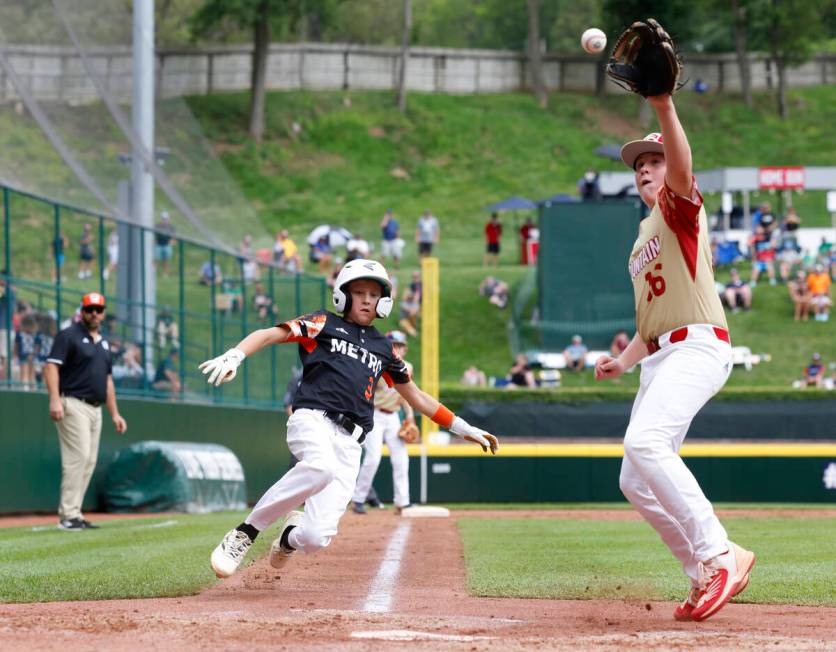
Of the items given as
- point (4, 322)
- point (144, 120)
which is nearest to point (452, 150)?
point (144, 120)

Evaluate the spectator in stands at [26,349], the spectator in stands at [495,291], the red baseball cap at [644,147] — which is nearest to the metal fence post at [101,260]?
the spectator in stands at [26,349]

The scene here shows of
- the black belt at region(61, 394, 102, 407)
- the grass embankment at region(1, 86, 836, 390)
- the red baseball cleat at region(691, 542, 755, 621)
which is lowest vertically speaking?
the red baseball cleat at region(691, 542, 755, 621)

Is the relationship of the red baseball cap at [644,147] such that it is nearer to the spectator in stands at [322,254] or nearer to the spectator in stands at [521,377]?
the spectator in stands at [521,377]

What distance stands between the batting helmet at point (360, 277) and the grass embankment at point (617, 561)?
1711 millimetres

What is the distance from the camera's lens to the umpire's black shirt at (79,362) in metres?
13.6

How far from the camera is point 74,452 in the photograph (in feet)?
44.9

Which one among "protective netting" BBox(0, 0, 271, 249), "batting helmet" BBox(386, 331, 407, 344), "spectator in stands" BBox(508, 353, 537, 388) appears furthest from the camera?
"spectator in stands" BBox(508, 353, 537, 388)

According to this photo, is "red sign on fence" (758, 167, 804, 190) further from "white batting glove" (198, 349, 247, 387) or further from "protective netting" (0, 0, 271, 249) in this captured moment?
"white batting glove" (198, 349, 247, 387)

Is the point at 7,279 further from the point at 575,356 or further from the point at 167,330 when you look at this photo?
the point at 575,356

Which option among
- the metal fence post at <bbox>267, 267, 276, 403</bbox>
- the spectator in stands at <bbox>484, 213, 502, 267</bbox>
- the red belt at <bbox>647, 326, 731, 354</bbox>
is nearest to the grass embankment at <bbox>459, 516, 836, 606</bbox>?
the red belt at <bbox>647, 326, 731, 354</bbox>

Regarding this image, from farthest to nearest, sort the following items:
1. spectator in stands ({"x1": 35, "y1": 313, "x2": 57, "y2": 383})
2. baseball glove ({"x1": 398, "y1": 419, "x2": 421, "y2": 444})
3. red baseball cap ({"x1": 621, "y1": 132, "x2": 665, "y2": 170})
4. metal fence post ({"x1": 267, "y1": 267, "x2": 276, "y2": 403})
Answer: metal fence post ({"x1": 267, "y1": 267, "x2": 276, "y2": 403}) → baseball glove ({"x1": 398, "y1": 419, "x2": 421, "y2": 444}) → spectator in stands ({"x1": 35, "y1": 313, "x2": 57, "y2": 383}) → red baseball cap ({"x1": 621, "y1": 132, "x2": 665, "y2": 170})

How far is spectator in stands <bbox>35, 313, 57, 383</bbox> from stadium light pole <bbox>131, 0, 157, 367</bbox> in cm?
342

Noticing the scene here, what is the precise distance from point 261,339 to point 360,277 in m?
0.83

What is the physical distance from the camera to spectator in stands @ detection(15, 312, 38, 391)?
16453 mm
